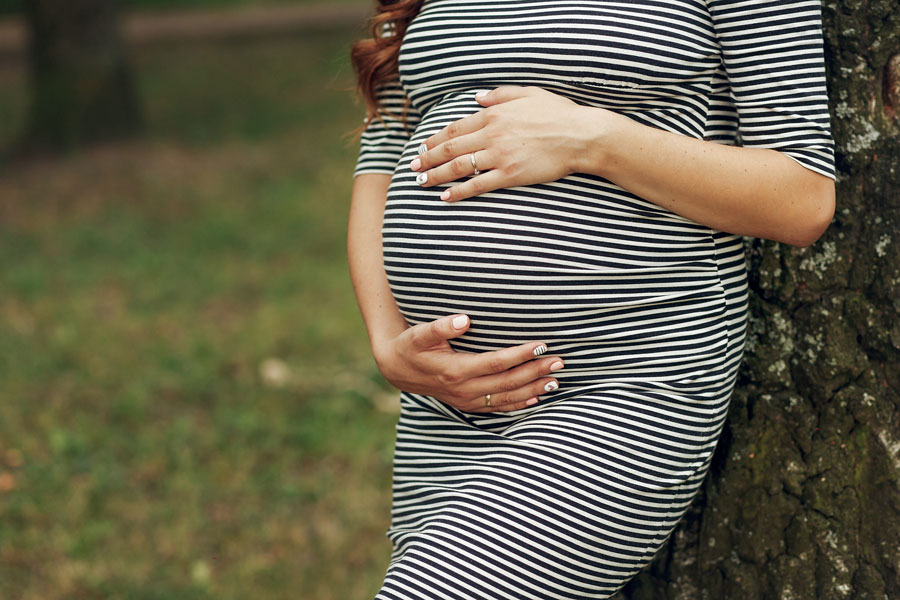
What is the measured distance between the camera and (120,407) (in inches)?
159

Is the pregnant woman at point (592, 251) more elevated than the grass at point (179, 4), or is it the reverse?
the pregnant woman at point (592, 251)

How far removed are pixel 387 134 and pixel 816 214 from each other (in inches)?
33.5

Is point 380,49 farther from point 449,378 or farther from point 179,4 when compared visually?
point 179,4

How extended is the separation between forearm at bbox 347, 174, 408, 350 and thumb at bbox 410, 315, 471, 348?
0.60 ft

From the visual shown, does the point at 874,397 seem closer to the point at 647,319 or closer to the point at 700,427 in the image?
the point at 700,427

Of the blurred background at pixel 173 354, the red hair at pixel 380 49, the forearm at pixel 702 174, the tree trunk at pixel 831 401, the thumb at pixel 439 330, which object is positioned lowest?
the blurred background at pixel 173 354

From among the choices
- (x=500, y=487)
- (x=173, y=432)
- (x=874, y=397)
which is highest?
(x=500, y=487)

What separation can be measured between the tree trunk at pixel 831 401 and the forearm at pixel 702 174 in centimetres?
25

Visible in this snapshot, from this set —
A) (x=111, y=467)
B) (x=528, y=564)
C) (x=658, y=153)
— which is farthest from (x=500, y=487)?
(x=111, y=467)

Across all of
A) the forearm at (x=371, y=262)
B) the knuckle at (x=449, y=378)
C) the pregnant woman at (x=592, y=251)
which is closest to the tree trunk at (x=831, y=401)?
the pregnant woman at (x=592, y=251)

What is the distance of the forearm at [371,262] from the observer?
5.88 feet

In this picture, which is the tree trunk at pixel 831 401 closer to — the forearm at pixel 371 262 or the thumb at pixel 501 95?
the thumb at pixel 501 95

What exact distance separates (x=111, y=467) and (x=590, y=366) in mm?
2657

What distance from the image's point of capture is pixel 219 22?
64.3 ft
